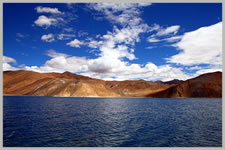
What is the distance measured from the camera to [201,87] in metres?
182

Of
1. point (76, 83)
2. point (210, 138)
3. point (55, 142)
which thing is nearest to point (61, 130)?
point (55, 142)

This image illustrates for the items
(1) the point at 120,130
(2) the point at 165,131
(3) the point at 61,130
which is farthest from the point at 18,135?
(2) the point at 165,131

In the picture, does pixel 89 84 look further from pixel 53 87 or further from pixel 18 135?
pixel 18 135

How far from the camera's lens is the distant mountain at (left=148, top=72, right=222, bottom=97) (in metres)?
176

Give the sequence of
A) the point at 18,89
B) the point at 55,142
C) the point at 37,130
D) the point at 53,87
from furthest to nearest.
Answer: the point at 18,89, the point at 53,87, the point at 37,130, the point at 55,142

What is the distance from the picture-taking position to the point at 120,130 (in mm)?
24984

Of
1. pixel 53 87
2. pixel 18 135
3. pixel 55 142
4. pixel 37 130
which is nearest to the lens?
pixel 55 142

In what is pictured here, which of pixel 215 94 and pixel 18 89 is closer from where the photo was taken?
pixel 215 94

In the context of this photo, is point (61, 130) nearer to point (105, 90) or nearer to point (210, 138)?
point (210, 138)

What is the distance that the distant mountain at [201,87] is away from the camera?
176 m

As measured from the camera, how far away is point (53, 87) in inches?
6796

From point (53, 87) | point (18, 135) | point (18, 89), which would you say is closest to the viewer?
point (18, 135)

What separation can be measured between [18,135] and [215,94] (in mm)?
190109

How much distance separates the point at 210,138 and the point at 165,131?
5683 mm
